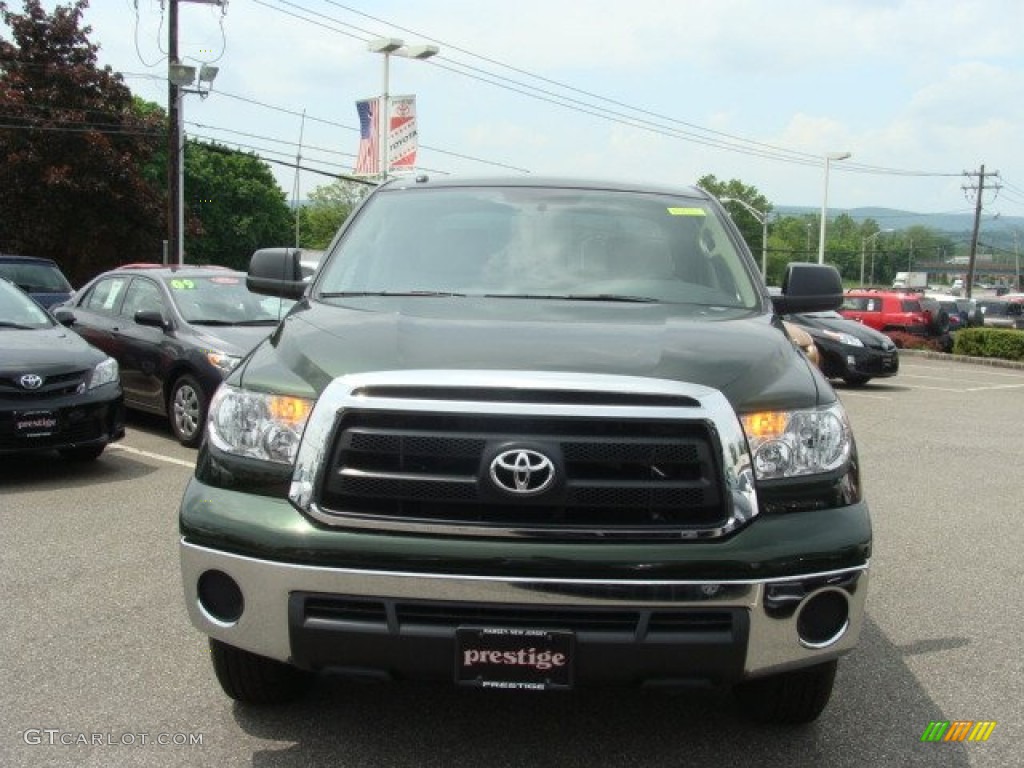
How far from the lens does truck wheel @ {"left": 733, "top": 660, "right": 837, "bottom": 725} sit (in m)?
3.44

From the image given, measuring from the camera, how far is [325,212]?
109 metres

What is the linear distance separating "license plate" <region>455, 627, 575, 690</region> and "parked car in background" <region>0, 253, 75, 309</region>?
16344mm

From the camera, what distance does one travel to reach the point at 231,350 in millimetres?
9312

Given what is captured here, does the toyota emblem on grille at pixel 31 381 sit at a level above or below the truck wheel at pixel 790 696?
above

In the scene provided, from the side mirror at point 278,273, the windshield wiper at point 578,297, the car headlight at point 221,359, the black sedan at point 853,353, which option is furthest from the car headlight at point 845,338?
the windshield wiper at point 578,297

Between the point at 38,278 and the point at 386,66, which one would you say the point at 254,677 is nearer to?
the point at 38,278

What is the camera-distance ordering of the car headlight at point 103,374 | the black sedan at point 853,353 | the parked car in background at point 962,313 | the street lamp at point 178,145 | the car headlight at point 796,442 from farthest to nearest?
the parked car in background at point 962,313 < the street lamp at point 178,145 < the black sedan at point 853,353 < the car headlight at point 103,374 < the car headlight at point 796,442

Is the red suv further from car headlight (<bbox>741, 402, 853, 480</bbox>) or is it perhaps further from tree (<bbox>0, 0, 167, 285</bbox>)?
car headlight (<bbox>741, 402, 853, 480</bbox>)

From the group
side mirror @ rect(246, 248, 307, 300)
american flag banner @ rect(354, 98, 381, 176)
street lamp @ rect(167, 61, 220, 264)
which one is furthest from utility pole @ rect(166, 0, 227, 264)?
side mirror @ rect(246, 248, 307, 300)

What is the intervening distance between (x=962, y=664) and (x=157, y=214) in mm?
33204

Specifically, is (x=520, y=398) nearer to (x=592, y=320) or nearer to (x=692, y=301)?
(x=592, y=320)

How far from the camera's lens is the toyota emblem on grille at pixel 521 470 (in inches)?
113

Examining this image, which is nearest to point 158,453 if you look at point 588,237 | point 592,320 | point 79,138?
point 588,237

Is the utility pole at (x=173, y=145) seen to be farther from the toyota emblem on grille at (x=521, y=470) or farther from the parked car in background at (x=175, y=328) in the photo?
the toyota emblem on grille at (x=521, y=470)
